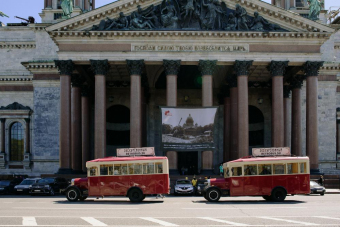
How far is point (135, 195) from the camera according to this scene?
31438 millimetres

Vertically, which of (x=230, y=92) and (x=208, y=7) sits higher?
(x=208, y=7)

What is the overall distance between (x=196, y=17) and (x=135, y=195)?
21.6 meters

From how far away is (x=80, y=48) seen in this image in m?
46.7

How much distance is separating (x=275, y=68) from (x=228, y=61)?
14.9 feet

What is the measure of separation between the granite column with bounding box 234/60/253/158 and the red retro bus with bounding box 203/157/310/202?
14.2 meters

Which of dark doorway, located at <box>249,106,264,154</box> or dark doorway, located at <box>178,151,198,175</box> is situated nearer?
dark doorway, located at <box>178,151,198,175</box>

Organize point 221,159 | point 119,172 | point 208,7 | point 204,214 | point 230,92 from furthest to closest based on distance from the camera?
point 221,159 < point 230,92 < point 208,7 < point 119,172 < point 204,214

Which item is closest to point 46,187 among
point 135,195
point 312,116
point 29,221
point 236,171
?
point 135,195

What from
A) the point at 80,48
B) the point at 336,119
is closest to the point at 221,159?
the point at 336,119

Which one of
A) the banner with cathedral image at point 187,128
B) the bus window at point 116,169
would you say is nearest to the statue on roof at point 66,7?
the banner with cathedral image at point 187,128

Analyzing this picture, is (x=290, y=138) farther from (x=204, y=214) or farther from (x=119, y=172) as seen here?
(x=204, y=214)

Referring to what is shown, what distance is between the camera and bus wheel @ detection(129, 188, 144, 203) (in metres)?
31.3

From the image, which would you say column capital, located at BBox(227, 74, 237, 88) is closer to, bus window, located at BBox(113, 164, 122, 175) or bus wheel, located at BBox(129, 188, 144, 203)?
bus window, located at BBox(113, 164, 122, 175)

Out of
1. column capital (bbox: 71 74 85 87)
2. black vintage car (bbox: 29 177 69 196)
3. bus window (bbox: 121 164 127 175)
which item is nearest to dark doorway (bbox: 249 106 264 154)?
column capital (bbox: 71 74 85 87)
